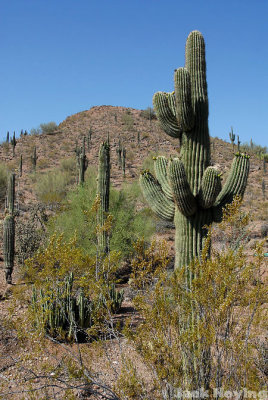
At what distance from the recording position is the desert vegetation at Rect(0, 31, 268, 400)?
3527 millimetres

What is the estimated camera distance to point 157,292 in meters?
3.69

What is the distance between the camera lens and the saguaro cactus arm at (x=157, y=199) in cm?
734

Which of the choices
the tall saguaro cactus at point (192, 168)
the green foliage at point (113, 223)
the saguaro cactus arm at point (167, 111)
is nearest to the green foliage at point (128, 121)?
the green foliage at point (113, 223)

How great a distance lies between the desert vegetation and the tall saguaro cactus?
0.07ft

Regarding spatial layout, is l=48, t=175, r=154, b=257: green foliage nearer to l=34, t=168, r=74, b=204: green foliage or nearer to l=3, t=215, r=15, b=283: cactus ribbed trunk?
l=3, t=215, r=15, b=283: cactus ribbed trunk

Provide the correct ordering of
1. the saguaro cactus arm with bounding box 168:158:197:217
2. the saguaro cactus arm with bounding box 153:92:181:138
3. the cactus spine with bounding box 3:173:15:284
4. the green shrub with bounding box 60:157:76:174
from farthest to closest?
the green shrub with bounding box 60:157:76:174, the cactus spine with bounding box 3:173:15:284, the saguaro cactus arm with bounding box 153:92:181:138, the saguaro cactus arm with bounding box 168:158:197:217

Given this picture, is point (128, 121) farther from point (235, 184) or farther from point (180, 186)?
point (180, 186)

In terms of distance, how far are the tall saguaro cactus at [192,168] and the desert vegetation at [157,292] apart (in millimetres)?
21

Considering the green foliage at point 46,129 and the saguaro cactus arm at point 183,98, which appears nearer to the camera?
the saguaro cactus arm at point 183,98

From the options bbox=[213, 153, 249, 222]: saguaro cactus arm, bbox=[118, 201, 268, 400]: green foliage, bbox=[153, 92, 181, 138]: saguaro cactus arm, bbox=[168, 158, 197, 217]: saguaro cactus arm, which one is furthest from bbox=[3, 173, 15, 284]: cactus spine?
bbox=[118, 201, 268, 400]: green foliage

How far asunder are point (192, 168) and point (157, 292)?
3738mm

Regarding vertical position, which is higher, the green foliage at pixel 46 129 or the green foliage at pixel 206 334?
the green foliage at pixel 46 129

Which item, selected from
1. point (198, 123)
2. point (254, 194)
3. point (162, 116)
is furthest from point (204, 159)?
point (254, 194)

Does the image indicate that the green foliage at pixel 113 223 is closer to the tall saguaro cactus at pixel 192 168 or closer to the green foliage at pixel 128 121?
the tall saguaro cactus at pixel 192 168
